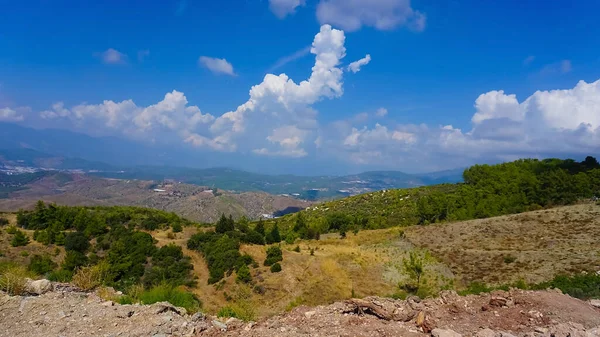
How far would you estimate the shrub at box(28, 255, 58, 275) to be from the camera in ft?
88.2

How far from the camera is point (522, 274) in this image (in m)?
27.2

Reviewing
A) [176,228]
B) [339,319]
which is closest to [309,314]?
[339,319]

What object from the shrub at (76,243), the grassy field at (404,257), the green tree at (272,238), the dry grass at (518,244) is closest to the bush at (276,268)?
the grassy field at (404,257)

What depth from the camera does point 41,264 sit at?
92.3ft

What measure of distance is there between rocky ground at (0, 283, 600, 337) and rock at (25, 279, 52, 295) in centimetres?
4

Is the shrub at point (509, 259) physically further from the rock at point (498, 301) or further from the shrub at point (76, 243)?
the shrub at point (76, 243)

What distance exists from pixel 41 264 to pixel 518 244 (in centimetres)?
4539

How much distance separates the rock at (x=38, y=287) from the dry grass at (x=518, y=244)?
2864cm

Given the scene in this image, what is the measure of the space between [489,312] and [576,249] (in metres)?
29.9

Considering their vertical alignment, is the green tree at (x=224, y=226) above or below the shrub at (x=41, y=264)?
above

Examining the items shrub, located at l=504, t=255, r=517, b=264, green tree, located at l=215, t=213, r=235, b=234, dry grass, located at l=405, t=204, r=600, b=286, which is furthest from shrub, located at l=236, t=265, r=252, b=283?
shrub, located at l=504, t=255, r=517, b=264

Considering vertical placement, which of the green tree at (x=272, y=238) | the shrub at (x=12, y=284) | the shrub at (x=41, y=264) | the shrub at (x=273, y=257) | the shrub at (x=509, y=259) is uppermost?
the shrub at (x=12, y=284)

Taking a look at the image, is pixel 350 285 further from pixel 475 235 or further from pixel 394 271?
pixel 475 235

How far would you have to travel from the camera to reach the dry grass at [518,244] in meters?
27.6
